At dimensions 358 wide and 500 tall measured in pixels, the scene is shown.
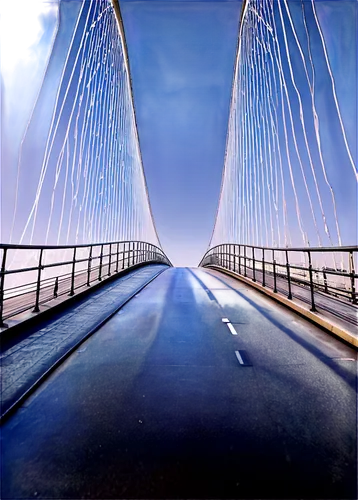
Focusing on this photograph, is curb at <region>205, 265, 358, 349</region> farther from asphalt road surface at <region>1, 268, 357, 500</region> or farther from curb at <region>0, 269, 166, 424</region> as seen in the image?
curb at <region>0, 269, 166, 424</region>

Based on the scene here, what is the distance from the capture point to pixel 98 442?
1.87 meters

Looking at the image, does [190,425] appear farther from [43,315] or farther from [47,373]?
[43,315]

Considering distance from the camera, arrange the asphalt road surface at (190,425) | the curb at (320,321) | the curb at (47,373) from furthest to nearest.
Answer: the curb at (320,321) < the curb at (47,373) < the asphalt road surface at (190,425)

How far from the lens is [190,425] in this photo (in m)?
2.03

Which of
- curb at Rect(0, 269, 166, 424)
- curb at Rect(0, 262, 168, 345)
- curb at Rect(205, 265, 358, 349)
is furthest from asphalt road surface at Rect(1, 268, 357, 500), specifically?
curb at Rect(0, 262, 168, 345)

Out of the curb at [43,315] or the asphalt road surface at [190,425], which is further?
the curb at [43,315]

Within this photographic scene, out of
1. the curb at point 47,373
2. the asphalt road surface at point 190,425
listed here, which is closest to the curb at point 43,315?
the curb at point 47,373

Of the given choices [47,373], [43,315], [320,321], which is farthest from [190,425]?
[43,315]

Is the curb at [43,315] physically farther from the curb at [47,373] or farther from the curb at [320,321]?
the curb at [320,321]

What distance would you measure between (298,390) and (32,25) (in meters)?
11.1

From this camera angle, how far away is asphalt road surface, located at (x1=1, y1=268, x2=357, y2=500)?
1.55 m

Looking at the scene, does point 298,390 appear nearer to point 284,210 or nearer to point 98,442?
point 98,442

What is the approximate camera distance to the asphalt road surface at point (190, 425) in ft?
5.10

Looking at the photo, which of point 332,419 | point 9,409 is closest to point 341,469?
point 332,419
